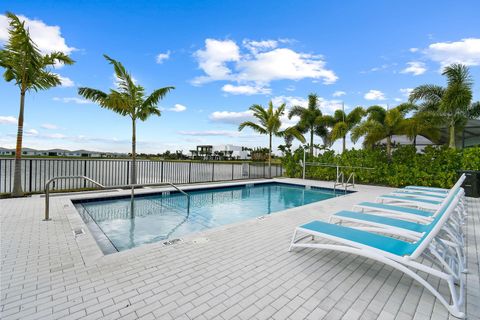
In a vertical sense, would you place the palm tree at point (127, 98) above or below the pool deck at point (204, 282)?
Answer: above

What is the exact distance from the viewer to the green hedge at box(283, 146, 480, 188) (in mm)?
9594

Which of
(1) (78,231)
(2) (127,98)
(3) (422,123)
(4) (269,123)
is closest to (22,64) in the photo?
(2) (127,98)

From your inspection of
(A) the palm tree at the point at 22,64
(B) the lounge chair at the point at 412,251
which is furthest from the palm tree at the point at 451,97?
(A) the palm tree at the point at 22,64

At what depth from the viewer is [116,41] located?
399 inches

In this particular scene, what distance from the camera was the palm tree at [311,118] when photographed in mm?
Answer: 15984

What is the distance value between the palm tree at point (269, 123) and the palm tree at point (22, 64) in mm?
9537

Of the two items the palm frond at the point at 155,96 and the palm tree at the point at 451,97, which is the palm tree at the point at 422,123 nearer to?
the palm tree at the point at 451,97

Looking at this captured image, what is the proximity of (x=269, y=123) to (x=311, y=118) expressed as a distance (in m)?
3.62

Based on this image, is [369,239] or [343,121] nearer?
[369,239]

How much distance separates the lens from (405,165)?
1088 cm

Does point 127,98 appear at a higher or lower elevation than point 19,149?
higher

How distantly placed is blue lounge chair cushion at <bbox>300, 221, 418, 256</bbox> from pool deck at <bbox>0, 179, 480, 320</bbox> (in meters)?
0.41

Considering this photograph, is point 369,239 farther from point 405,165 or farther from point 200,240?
point 405,165

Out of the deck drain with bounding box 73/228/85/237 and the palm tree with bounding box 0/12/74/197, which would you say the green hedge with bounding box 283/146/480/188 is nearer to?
the deck drain with bounding box 73/228/85/237
